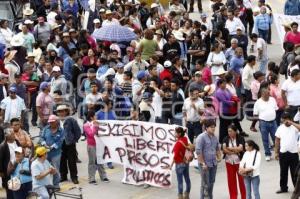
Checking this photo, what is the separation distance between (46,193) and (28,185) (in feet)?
1.34

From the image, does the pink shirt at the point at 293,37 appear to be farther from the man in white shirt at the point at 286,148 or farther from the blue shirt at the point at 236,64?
the man in white shirt at the point at 286,148

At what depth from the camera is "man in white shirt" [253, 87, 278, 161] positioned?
1783 cm

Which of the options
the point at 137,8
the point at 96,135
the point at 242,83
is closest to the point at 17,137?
the point at 96,135

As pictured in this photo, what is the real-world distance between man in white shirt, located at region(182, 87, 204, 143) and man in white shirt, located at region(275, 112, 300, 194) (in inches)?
83.2

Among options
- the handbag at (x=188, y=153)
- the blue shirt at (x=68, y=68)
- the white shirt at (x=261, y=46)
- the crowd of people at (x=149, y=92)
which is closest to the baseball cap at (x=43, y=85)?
the crowd of people at (x=149, y=92)

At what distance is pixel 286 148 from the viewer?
1614 centimetres

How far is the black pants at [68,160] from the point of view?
1739cm

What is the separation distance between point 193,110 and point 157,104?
94cm

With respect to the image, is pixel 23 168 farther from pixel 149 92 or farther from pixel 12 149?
pixel 149 92

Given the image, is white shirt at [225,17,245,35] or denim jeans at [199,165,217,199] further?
white shirt at [225,17,245,35]

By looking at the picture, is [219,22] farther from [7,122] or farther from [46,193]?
[46,193]

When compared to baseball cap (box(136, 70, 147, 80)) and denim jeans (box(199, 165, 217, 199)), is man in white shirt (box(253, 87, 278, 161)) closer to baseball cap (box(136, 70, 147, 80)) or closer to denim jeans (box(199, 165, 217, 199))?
denim jeans (box(199, 165, 217, 199))

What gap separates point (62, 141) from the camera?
56.0ft

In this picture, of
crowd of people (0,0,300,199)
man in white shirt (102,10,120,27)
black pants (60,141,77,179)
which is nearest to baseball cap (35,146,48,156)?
crowd of people (0,0,300,199)
